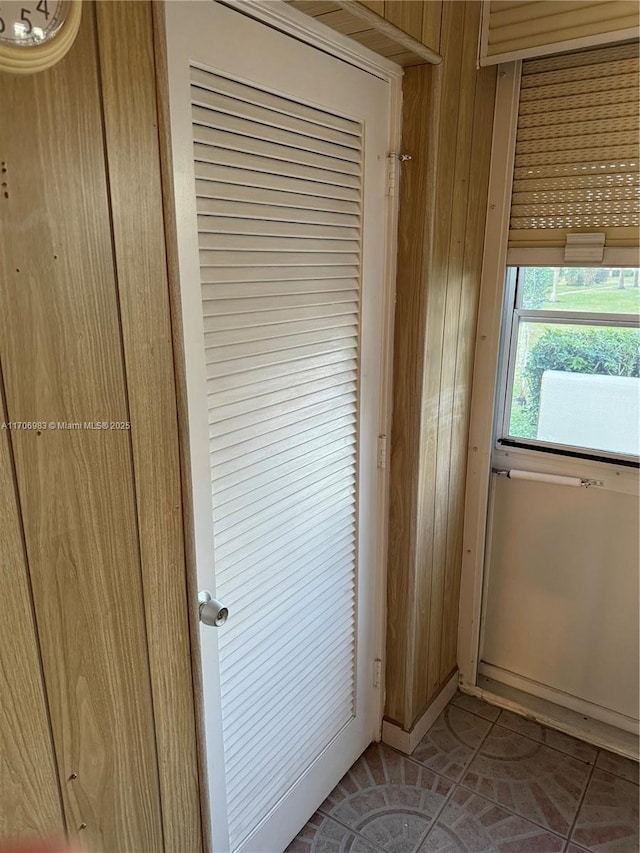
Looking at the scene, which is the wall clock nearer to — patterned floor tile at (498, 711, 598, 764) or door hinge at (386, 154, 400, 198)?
door hinge at (386, 154, 400, 198)

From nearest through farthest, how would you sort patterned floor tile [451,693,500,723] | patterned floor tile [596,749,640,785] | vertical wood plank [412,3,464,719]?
vertical wood plank [412,3,464,719] → patterned floor tile [596,749,640,785] → patterned floor tile [451,693,500,723]

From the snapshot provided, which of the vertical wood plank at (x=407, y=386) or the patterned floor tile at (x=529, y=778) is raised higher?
the vertical wood plank at (x=407, y=386)

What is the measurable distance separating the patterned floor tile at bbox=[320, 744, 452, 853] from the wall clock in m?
1.96

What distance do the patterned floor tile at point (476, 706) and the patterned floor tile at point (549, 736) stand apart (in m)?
0.03

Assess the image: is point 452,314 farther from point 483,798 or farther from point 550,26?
point 483,798

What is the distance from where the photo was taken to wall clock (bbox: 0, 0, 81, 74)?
0.69 m

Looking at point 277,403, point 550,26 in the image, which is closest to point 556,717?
point 277,403

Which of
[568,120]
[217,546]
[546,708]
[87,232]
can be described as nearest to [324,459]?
[217,546]

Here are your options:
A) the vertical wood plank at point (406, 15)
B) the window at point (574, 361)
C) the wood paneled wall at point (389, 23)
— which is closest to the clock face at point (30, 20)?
the wood paneled wall at point (389, 23)

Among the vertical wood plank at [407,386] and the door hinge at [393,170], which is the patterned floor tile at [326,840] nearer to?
the vertical wood plank at [407,386]

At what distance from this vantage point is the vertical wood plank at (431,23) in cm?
140

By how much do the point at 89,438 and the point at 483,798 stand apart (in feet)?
5.62

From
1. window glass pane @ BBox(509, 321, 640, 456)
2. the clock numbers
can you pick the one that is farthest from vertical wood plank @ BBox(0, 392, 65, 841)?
window glass pane @ BBox(509, 321, 640, 456)

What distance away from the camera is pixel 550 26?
5.14 ft
